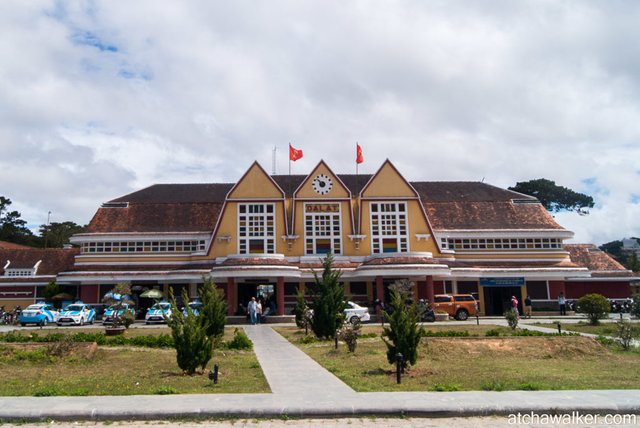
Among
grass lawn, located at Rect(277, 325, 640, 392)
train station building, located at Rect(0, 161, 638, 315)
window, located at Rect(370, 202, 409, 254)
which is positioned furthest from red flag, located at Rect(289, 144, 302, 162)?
grass lawn, located at Rect(277, 325, 640, 392)

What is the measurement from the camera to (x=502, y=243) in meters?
45.6

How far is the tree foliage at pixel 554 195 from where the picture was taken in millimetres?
A: 76500

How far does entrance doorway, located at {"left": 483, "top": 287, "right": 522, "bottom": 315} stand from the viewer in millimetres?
43375

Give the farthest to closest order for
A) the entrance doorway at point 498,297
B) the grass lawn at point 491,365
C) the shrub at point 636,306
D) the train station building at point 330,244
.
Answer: the entrance doorway at point 498,297 < the train station building at point 330,244 < the shrub at point 636,306 < the grass lawn at point 491,365

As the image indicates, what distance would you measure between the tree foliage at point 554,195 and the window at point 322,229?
42128 millimetres

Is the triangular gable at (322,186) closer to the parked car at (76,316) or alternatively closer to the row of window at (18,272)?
the parked car at (76,316)

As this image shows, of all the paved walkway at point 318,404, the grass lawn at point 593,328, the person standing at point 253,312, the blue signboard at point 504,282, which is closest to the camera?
the paved walkway at point 318,404

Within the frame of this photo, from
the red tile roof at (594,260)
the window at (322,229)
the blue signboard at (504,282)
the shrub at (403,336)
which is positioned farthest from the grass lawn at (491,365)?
→ the red tile roof at (594,260)

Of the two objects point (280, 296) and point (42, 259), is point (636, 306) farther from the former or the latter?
point (42, 259)

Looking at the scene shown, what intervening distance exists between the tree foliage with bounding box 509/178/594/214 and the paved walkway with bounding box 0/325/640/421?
230ft

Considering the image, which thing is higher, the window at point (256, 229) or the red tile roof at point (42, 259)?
the window at point (256, 229)

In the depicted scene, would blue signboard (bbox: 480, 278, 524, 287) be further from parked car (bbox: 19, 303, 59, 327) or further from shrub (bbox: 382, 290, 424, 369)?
parked car (bbox: 19, 303, 59, 327)

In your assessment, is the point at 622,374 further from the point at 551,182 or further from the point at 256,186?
the point at 551,182

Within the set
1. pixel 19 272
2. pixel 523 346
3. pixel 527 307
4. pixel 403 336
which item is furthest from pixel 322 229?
pixel 403 336
